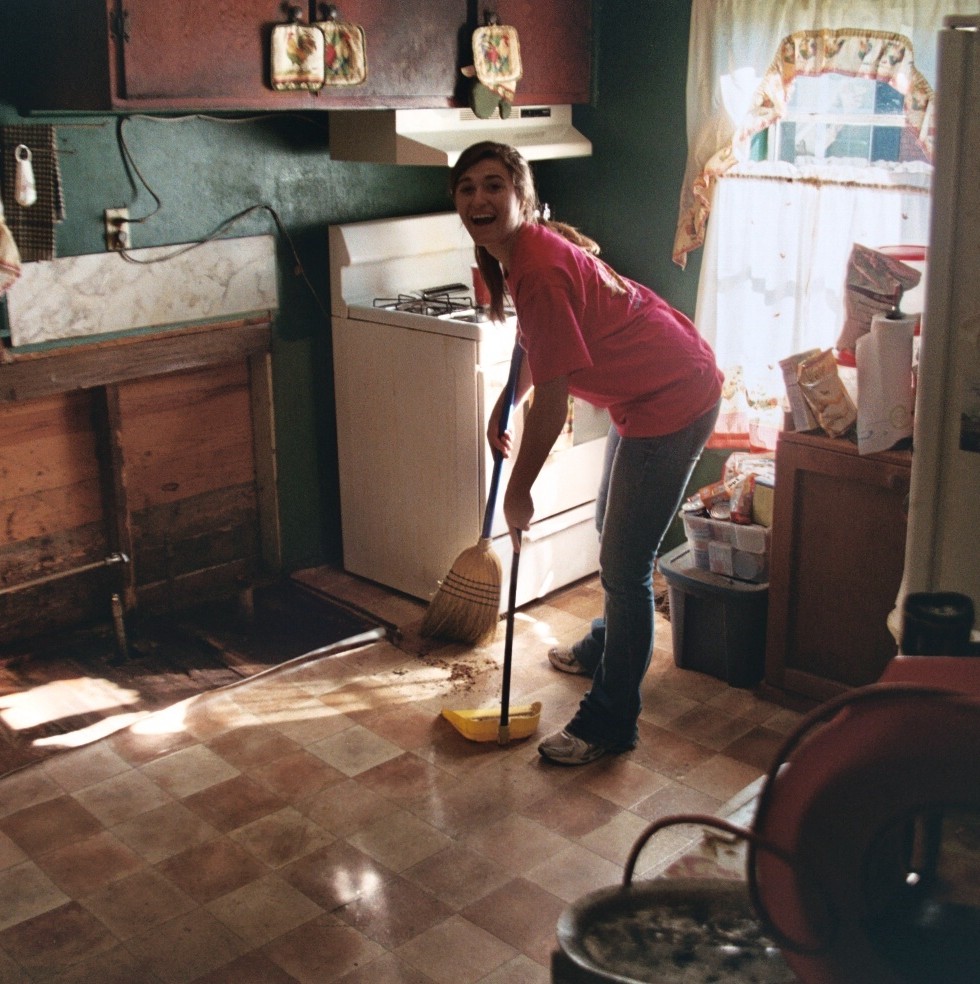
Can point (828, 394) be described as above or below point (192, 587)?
above

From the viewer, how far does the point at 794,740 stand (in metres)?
1.38

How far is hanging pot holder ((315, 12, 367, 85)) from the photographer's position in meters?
3.31

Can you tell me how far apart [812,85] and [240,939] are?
2.69m

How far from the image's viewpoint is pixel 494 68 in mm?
3746

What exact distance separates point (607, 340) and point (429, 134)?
1.19m

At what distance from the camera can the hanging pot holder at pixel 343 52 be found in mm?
3309

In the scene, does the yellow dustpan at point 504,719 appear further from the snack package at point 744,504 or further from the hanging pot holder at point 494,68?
the hanging pot holder at point 494,68

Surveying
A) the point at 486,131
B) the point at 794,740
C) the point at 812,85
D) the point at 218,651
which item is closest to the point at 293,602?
the point at 218,651

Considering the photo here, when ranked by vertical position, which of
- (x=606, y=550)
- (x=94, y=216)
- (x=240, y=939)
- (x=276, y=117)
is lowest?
(x=240, y=939)

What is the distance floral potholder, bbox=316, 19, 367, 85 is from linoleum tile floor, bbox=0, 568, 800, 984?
162cm

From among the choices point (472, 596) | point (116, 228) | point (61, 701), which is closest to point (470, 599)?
point (472, 596)

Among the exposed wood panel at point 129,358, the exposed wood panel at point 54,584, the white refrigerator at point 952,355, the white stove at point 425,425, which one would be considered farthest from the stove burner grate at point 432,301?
the white refrigerator at point 952,355

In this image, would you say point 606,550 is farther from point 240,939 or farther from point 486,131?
point 486,131

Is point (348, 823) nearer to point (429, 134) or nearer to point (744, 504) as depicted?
point (744, 504)
